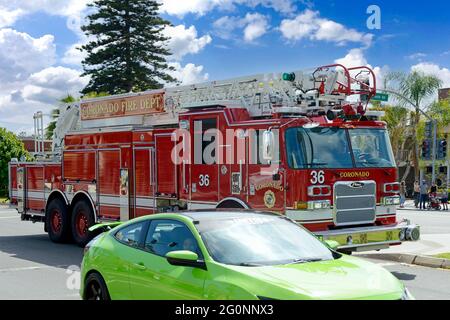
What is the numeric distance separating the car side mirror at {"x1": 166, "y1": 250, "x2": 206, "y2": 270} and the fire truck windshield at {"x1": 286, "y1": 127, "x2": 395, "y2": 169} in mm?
4826

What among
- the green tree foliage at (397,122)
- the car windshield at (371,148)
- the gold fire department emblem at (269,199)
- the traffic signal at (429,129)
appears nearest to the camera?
the gold fire department emblem at (269,199)

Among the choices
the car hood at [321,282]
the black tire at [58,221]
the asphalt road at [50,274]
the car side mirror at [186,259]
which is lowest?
the asphalt road at [50,274]

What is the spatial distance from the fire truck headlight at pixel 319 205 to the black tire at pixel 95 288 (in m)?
4.25

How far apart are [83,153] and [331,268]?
33.9 ft

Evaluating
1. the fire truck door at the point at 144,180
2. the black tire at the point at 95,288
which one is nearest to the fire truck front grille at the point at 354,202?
the fire truck door at the point at 144,180

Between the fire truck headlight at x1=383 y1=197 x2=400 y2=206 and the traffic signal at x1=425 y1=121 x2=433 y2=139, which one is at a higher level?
the traffic signal at x1=425 y1=121 x2=433 y2=139

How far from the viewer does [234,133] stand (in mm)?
11164

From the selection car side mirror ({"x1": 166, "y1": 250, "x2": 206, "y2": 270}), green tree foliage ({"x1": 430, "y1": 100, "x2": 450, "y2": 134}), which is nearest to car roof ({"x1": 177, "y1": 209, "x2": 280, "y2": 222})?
car side mirror ({"x1": 166, "y1": 250, "x2": 206, "y2": 270})

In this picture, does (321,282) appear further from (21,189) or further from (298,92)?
(21,189)

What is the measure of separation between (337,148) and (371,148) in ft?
2.81

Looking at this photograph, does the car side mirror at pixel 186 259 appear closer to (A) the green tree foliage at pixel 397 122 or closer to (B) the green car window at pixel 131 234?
(B) the green car window at pixel 131 234

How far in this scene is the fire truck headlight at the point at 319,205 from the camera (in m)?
10.2

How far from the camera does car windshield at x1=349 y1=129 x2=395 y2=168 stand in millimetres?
10930

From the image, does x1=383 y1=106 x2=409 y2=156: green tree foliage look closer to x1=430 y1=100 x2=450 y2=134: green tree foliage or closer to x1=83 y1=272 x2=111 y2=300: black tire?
x1=430 y1=100 x2=450 y2=134: green tree foliage
